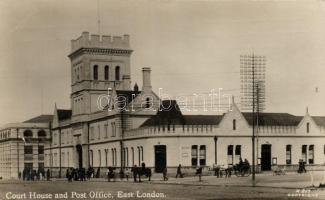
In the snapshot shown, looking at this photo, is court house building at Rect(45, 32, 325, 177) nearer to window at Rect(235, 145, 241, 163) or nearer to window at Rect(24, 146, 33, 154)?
window at Rect(235, 145, 241, 163)

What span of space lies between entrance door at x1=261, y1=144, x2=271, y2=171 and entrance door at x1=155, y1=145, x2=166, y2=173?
7.35 meters

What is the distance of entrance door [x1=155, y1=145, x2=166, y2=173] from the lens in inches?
1896

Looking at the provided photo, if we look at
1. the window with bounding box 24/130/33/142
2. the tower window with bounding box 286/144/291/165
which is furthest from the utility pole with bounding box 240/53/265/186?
the window with bounding box 24/130/33/142

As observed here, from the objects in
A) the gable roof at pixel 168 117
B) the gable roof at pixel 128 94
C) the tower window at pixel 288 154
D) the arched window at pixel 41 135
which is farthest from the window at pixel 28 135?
the tower window at pixel 288 154

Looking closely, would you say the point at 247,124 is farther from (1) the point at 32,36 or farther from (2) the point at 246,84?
(1) the point at 32,36

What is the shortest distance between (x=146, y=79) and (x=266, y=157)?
1036 cm

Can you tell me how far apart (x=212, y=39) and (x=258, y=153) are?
19.9m

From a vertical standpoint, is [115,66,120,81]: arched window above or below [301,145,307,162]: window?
above

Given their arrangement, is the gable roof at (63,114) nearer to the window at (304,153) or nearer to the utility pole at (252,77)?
the window at (304,153)

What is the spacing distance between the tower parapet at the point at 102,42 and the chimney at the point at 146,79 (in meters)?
6.18

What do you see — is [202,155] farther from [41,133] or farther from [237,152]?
[41,133]

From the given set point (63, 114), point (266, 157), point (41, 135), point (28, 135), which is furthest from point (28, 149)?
point (266, 157)

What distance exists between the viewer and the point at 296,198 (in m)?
26.0

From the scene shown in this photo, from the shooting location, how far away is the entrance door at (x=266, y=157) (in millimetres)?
50531
